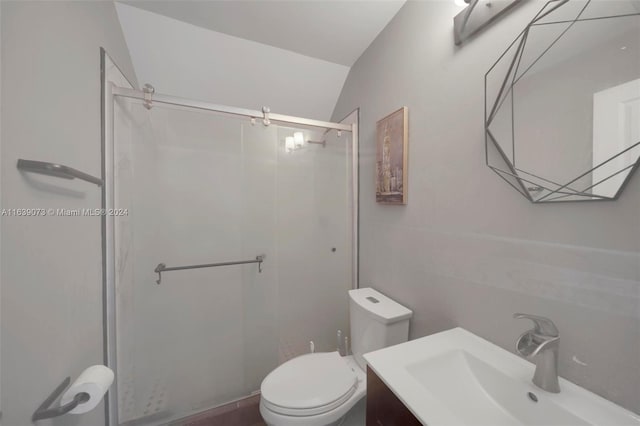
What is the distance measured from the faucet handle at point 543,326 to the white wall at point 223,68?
1.99 meters

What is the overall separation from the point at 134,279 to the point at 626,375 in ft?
6.91

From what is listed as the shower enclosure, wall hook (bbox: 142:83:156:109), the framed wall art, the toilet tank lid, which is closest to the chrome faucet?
the toilet tank lid

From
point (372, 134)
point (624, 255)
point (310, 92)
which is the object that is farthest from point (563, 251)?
point (310, 92)

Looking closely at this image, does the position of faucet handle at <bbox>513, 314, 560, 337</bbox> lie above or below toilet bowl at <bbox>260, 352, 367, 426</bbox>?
above

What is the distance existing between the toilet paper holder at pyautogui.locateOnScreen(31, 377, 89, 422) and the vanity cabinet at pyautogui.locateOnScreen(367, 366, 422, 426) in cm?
96

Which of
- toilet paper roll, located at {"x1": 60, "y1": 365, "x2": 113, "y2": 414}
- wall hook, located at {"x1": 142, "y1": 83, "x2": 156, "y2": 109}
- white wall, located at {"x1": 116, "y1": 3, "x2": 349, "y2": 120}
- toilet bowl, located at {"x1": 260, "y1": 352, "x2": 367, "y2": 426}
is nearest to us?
toilet paper roll, located at {"x1": 60, "y1": 365, "x2": 113, "y2": 414}

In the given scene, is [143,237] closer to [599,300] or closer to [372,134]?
[372,134]

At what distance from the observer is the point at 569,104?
0.66 meters

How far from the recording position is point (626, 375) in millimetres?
569

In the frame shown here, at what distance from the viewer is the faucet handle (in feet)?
2.11

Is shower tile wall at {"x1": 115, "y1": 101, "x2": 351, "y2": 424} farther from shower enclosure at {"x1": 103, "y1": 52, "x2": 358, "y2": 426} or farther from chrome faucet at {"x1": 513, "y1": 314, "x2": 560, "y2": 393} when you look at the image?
chrome faucet at {"x1": 513, "y1": 314, "x2": 560, "y2": 393}

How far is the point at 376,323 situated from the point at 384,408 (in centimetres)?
49

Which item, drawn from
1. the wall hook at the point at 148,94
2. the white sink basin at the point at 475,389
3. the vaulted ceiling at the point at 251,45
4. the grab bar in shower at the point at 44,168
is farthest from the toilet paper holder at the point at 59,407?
the vaulted ceiling at the point at 251,45

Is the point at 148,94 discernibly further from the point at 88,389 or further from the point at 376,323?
the point at 376,323
